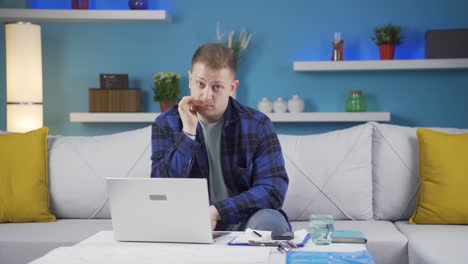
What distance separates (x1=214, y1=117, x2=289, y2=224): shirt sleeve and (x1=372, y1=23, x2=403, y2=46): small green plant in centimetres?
258

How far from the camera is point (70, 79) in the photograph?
530 centimetres

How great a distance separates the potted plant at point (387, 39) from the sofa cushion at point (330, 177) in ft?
5.98

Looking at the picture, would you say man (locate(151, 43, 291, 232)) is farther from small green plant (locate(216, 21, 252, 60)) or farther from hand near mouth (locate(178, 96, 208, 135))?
small green plant (locate(216, 21, 252, 60))

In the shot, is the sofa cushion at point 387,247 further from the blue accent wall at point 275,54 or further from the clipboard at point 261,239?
the blue accent wall at point 275,54

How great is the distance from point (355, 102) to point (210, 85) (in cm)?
283

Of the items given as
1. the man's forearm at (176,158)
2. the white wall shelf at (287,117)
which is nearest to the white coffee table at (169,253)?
the man's forearm at (176,158)

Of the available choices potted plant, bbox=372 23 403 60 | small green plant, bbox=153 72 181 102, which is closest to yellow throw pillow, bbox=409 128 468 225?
potted plant, bbox=372 23 403 60

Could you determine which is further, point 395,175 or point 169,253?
point 395,175

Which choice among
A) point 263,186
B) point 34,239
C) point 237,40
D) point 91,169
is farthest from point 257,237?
point 237,40

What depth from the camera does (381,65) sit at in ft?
16.1

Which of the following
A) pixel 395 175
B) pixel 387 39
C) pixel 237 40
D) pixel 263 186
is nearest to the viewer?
pixel 263 186

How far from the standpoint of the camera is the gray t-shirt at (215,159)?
8.13ft

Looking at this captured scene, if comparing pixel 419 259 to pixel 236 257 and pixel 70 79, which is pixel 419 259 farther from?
pixel 70 79

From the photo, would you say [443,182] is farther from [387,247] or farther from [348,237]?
[348,237]
